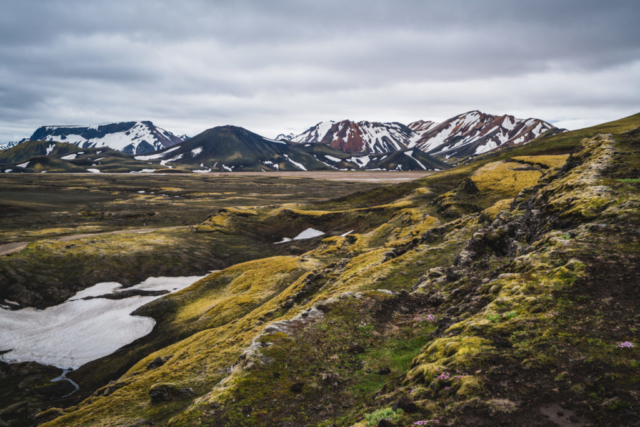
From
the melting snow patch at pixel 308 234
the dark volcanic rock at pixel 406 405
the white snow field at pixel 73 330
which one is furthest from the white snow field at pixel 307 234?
the dark volcanic rock at pixel 406 405

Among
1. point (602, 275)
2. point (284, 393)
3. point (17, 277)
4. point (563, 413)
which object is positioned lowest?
point (17, 277)

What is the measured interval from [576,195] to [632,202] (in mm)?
A: 3656

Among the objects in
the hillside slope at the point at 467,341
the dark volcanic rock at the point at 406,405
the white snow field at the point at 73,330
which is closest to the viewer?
the hillside slope at the point at 467,341

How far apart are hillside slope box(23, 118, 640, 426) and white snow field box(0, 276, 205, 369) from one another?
80.0 ft

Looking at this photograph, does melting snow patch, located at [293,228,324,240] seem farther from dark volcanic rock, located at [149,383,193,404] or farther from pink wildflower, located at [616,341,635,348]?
pink wildflower, located at [616,341,635,348]

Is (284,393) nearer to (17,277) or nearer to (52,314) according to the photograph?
(52,314)

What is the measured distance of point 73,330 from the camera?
51.7 meters

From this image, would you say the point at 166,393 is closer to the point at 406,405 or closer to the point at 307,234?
the point at 406,405

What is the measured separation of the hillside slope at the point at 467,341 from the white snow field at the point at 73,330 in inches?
960

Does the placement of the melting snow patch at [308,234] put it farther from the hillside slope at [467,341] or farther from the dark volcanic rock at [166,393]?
the dark volcanic rock at [166,393]

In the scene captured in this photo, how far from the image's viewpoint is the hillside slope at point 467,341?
30.4 feet

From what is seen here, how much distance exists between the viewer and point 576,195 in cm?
2034

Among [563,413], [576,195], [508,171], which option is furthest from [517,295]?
[508,171]

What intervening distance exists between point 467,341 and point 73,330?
205 feet
